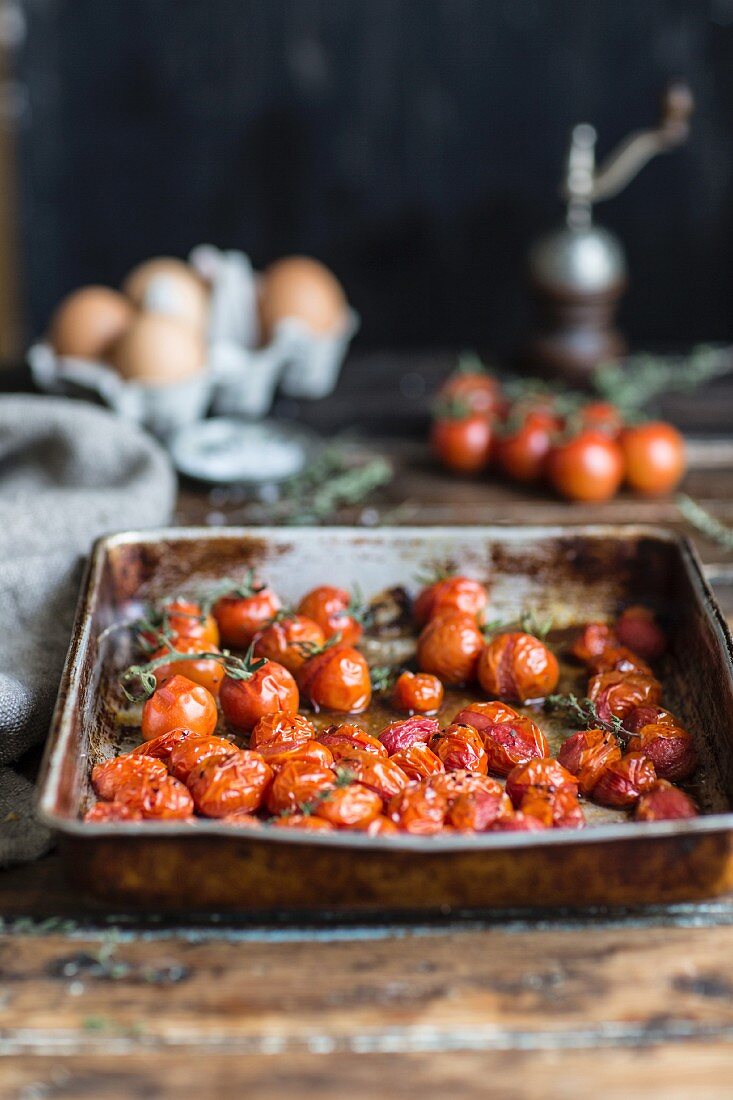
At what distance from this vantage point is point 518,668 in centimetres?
148

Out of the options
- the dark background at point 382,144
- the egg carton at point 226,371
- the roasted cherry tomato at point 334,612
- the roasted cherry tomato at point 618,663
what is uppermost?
the dark background at point 382,144

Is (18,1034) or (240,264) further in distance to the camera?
(240,264)

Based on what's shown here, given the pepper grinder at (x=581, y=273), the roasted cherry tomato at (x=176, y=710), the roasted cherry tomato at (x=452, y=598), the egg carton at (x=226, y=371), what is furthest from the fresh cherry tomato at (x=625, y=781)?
the pepper grinder at (x=581, y=273)

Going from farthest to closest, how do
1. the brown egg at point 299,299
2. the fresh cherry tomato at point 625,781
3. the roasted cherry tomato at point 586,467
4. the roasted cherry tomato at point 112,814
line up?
1. the brown egg at point 299,299
2. the roasted cherry tomato at point 586,467
3. the fresh cherry tomato at point 625,781
4. the roasted cherry tomato at point 112,814

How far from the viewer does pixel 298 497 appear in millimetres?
2199

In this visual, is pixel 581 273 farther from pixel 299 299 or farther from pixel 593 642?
pixel 593 642

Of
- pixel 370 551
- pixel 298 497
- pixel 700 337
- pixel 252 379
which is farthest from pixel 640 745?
pixel 700 337

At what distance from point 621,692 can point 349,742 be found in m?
0.38

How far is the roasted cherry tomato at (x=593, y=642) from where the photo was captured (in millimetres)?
1580

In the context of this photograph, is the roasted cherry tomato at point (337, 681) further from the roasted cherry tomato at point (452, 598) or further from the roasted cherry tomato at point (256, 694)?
the roasted cherry tomato at point (452, 598)

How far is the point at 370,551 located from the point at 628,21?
Result: 234 cm

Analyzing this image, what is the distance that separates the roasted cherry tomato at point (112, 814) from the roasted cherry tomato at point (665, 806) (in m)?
0.52

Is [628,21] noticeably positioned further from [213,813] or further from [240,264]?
[213,813]

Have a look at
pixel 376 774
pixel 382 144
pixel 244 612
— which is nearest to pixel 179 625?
pixel 244 612
